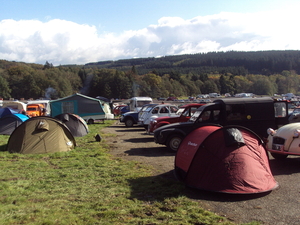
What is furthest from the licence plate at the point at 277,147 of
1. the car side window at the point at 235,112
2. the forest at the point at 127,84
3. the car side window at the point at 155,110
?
the forest at the point at 127,84

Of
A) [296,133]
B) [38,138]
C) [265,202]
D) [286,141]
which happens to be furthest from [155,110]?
[265,202]

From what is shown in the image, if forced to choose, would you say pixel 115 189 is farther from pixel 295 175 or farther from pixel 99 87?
pixel 99 87

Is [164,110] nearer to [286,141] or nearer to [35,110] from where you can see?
[286,141]

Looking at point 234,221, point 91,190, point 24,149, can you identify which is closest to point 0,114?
point 24,149

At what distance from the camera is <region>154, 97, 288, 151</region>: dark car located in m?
11.8

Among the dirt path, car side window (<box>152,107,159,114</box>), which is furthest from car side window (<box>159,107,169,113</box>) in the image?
the dirt path

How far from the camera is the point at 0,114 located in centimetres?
2322

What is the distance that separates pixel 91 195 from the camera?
641cm

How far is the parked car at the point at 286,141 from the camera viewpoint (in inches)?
336

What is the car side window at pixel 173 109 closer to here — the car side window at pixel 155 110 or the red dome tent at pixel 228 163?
the car side window at pixel 155 110

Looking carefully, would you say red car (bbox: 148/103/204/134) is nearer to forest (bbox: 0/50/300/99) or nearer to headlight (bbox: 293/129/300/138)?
headlight (bbox: 293/129/300/138)

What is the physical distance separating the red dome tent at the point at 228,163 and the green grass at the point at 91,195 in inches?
22.4

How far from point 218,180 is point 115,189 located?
2304 millimetres

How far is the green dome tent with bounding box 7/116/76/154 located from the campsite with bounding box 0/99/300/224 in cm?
174
